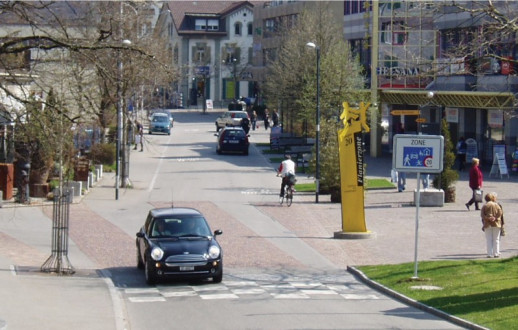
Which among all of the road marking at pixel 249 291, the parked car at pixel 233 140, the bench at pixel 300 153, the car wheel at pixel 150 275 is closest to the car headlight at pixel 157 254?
the car wheel at pixel 150 275

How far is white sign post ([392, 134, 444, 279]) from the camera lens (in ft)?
66.3

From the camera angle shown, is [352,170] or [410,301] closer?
[410,301]

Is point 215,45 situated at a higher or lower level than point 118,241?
higher

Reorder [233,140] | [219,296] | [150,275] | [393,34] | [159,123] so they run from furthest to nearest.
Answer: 1. [159,123]
2. [233,140]
3. [393,34]
4. [150,275]
5. [219,296]

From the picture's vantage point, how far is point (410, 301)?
17469mm

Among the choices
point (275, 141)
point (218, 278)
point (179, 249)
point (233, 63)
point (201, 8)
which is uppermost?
point (201, 8)

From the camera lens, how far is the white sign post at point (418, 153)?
2022 cm

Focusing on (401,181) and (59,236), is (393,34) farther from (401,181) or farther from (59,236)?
(59,236)

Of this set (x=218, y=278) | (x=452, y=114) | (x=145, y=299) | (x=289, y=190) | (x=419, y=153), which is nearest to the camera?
(x=145, y=299)

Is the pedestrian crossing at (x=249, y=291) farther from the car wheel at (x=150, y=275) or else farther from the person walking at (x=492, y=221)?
the person walking at (x=492, y=221)

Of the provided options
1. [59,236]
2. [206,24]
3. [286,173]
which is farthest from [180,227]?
[206,24]

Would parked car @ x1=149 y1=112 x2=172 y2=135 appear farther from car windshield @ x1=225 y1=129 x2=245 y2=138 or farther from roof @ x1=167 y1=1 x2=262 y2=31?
roof @ x1=167 y1=1 x2=262 y2=31

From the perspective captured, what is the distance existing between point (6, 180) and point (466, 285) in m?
19.6

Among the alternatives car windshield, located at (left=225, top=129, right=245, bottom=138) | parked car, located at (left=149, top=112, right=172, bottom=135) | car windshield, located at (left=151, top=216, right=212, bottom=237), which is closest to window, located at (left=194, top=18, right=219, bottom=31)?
parked car, located at (left=149, top=112, right=172, bottom=135)
